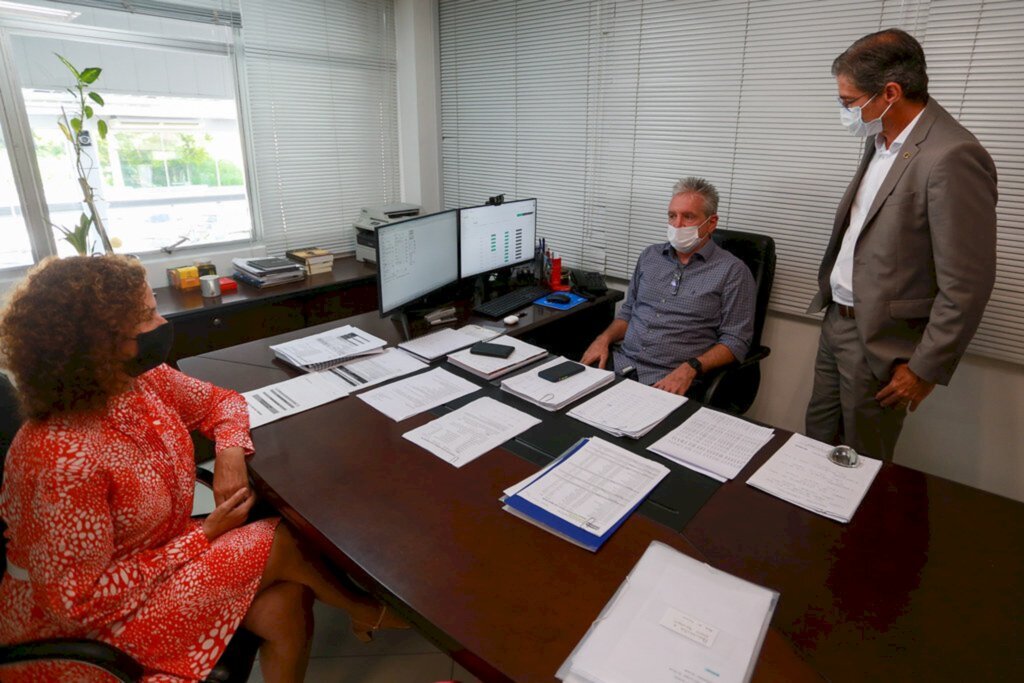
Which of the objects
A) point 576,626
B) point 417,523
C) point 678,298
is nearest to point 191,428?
point 417,523

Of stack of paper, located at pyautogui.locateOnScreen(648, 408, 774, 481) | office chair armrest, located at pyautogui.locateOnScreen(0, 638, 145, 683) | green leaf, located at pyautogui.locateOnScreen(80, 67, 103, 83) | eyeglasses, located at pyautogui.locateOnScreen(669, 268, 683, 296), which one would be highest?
green leaf, located at pyautogui.locateOnScreen(80, 67, 103, 83)

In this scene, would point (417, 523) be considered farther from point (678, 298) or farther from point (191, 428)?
point (678, 298)

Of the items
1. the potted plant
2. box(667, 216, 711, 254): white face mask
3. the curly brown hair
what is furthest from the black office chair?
the potted plant

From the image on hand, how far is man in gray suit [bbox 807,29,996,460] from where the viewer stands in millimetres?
1585

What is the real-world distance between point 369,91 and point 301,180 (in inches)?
28.9

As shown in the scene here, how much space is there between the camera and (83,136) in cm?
259

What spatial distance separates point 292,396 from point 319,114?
92.9 inches

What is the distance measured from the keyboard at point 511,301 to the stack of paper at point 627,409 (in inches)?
33.3

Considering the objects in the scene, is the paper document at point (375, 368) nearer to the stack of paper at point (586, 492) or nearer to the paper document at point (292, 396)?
the paper document at point (292, 396)

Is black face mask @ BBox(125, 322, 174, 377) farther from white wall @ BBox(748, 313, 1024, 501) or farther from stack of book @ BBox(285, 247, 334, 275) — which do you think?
white wall @ BBox(748, 313, 1024, 501)

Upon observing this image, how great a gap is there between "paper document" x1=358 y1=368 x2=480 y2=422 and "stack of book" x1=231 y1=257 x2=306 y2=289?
1566mm

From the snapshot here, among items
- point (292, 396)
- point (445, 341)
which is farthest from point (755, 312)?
point (292, 396)

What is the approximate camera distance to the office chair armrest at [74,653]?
975mm

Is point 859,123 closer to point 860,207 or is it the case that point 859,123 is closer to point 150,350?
point 860,207
